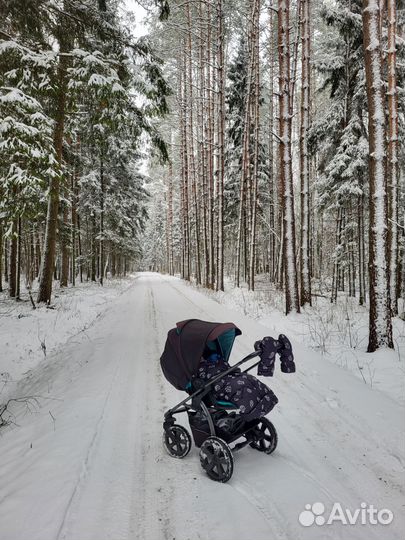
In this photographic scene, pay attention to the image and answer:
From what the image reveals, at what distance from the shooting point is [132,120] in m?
8.28

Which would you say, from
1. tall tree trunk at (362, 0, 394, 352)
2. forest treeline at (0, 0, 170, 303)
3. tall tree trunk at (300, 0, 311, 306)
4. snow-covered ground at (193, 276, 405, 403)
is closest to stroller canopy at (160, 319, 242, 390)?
snow-covered ground at (193, 276, 405, 403)

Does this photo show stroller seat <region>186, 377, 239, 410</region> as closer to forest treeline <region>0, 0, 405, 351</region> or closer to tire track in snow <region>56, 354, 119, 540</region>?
tire track in snow <region>56, 354, 119, 540</region>

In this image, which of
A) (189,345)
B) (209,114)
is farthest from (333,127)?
(189,345)

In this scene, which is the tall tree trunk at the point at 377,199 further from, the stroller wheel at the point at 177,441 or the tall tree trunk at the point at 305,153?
the tall tree trunk at the point at 305,153

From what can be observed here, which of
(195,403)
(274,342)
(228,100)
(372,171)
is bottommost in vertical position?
(195,403)

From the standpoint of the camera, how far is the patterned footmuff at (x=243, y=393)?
295cm

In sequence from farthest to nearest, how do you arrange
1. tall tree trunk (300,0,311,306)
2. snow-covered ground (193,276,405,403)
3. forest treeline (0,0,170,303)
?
tall tree trunk (300,0,311,306), forest treeline (0,0,170,303), snow-covered ground (193,276,405,403)

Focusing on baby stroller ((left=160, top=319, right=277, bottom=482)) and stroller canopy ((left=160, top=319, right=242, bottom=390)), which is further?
stroller canopy ((left=160, top=319, right=242, bottom=390))

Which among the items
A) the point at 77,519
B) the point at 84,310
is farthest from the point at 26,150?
the point at 84,310

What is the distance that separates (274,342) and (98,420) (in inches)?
103

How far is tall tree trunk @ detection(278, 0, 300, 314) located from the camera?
10.1m

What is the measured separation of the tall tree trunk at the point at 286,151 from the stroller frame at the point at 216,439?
7.12 m

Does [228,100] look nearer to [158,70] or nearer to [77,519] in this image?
[158,70]

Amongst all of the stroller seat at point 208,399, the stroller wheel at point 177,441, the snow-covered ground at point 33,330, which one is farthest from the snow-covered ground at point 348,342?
the snow-covered ground at point 33,330
